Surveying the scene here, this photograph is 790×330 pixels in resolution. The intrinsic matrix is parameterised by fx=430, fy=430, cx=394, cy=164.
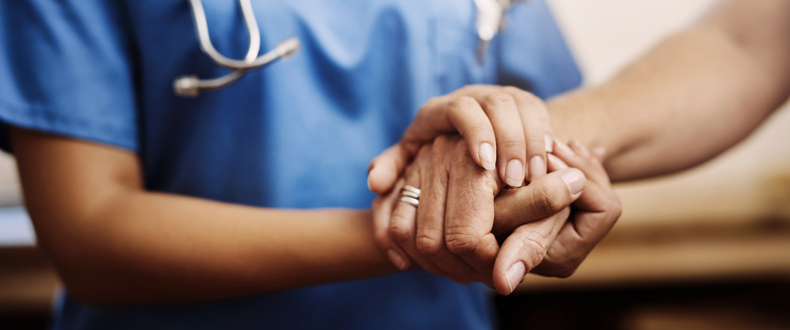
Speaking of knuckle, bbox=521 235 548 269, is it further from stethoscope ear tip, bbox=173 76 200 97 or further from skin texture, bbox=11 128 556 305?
stethoscope ear tip, bbox=173 76 200 97

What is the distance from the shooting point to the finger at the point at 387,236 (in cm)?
34

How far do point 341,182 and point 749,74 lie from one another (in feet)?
1.53

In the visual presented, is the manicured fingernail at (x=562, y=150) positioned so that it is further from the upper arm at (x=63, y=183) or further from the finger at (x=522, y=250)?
the upper arm at (x=63, y=183)

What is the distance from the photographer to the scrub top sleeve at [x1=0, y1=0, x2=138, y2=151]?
36cm

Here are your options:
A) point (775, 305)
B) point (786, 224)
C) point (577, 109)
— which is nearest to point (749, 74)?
point (577, 109)

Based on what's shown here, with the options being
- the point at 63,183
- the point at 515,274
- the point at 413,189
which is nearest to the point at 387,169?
the point at 413,189

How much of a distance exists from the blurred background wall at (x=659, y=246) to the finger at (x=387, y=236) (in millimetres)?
700

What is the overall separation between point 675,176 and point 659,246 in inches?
7.6

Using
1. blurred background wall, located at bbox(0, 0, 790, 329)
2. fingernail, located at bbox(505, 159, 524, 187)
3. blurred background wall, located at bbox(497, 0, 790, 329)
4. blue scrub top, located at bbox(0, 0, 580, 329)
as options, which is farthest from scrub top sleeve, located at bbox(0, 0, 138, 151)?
blurred background wall, located at bbox(497, 0, 790, 329)

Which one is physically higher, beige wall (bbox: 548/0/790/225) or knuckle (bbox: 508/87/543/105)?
knuckle (bbox: 508/87/543/105)

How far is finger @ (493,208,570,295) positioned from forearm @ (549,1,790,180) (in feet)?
0.44

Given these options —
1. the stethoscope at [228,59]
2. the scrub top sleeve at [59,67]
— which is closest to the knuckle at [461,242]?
the stethoscope at [228,59]

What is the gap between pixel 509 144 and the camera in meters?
0.30

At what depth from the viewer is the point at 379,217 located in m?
0.35
